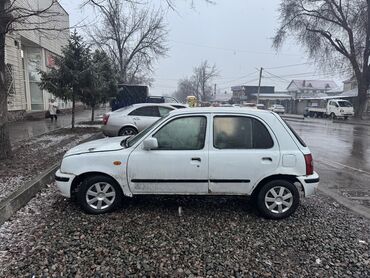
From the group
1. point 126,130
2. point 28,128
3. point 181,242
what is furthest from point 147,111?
point 181,242

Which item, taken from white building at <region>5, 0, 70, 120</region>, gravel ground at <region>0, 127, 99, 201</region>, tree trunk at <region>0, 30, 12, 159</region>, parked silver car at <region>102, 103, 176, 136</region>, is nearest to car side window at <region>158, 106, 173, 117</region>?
parked silver car at <region>102, 103, 176, 136</region>

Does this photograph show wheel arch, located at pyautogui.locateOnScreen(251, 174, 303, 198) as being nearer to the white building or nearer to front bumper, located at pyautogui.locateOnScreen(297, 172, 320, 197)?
front bumper, located at pyautogui.locateOnScreen(297, 172, 320, 197)

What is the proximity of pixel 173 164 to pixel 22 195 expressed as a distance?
100 inches

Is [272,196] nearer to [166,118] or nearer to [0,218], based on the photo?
[166,118]

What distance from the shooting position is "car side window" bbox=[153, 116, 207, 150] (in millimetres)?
4418

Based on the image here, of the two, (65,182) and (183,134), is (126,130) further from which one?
(183,134)

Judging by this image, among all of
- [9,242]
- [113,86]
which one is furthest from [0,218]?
[113,86]

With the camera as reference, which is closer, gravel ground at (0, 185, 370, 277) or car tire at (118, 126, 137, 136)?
gravel ground at (0, 185, 370, 277)

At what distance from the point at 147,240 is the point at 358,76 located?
113ft

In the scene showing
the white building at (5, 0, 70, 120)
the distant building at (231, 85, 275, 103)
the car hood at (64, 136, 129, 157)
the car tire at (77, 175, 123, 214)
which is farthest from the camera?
the distant building at (231, 85, 275, 103)

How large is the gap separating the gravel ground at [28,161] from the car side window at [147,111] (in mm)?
2395

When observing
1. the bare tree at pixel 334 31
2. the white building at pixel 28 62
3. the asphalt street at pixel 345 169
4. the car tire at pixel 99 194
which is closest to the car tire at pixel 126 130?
the asphalt street at pixel 345 169

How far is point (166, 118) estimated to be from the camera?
15.0 feet

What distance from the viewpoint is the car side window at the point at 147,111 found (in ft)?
36.9
